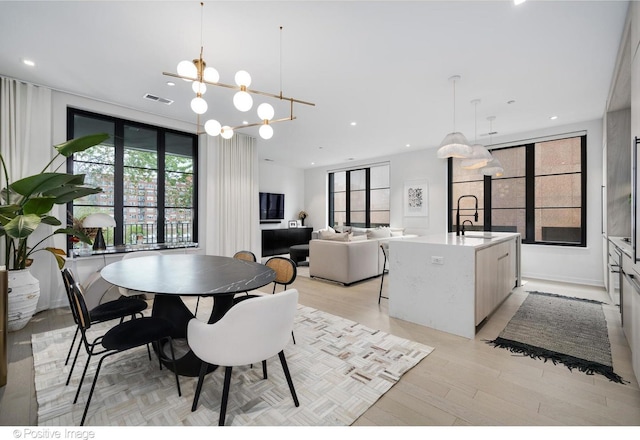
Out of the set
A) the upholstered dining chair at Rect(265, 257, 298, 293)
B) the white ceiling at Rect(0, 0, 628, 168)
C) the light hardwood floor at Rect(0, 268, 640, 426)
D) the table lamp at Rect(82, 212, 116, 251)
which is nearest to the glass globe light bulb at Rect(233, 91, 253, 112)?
the white ceiling at Rect(0, 0, 628, 168)

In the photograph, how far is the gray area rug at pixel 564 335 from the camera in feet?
7.42

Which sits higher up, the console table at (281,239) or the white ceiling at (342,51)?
the white ceiling at (342,51)

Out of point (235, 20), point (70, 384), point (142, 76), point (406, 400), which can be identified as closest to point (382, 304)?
point (406, 400)

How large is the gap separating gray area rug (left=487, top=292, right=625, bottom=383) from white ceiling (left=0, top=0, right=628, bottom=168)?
8.83 feet

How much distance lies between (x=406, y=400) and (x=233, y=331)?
120 centimetres

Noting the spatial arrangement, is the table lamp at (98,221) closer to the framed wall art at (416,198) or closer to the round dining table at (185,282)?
the round dining table at (185,282)

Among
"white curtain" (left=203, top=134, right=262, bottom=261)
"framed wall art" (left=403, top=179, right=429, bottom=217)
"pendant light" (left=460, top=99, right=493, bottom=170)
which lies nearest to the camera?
"pendant light" (left=460, top=99, right=493, bottom=170)

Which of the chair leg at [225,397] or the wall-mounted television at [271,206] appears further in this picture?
the wall-mounted television at [271,206]

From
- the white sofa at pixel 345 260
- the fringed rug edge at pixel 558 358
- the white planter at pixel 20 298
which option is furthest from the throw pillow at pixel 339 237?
the white planter at pixel 20 298

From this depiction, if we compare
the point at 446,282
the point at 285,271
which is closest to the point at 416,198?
the point at 446,282

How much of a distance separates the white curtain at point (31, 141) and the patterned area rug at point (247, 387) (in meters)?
1.22

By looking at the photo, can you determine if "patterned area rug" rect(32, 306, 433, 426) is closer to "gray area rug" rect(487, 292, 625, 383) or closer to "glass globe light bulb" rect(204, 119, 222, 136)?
"gray area rug" rect(487, 292, 625, 383)

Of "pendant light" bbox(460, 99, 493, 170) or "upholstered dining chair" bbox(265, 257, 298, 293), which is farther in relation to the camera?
"pendant light" bbox(460, 99, 493, 170)

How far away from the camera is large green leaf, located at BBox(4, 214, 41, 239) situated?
7.08ft
